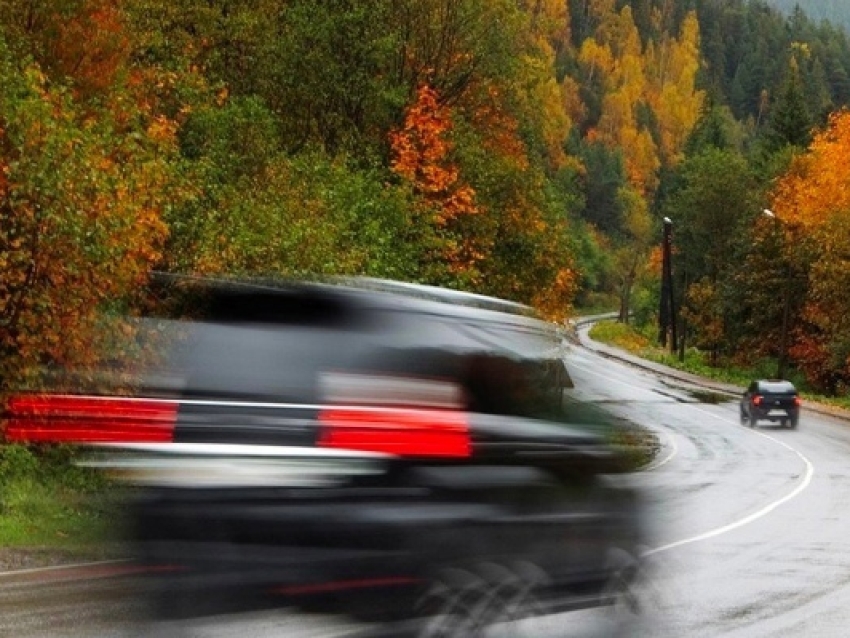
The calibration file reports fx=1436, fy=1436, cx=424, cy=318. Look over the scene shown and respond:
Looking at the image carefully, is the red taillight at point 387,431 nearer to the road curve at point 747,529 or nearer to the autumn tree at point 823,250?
the road curve at point 747,529

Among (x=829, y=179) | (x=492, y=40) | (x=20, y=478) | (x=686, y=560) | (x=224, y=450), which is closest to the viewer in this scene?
(x=224, y=450)

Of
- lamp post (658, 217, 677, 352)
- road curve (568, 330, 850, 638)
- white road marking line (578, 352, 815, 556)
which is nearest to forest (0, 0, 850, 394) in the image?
lamp post (658, 217, 677, 352)

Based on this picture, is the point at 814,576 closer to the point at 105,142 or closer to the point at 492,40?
the point at 105,142

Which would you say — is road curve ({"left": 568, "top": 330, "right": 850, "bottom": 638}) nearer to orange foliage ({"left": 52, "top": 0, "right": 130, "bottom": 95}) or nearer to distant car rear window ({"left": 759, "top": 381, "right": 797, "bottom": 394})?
distant car rear window ({"left": 759, "top": 381, "right": 797, "bottom": 394})

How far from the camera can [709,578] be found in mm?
12875

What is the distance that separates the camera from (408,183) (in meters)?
43.3

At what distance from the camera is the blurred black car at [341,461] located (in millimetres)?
6355

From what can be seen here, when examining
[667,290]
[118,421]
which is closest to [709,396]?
[667,290]

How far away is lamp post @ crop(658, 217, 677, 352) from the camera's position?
86.6 m

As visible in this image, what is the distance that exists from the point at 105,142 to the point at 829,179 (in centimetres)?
5220

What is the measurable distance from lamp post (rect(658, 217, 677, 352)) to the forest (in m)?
2.36

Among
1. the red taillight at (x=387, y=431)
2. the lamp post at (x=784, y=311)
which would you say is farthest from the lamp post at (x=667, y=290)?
the red taillight at (x=387, y=431)

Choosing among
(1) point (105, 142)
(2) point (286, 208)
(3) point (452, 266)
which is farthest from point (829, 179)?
(1) point (105, 142)

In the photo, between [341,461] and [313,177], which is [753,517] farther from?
[313,177]
